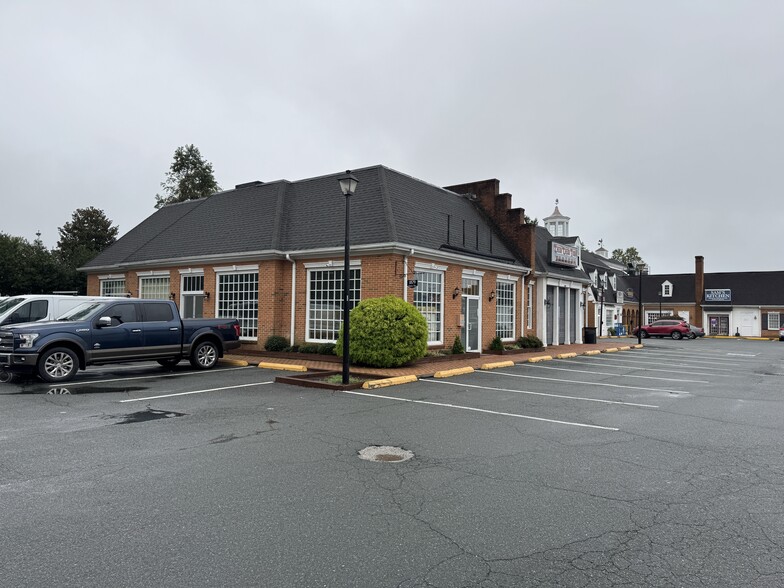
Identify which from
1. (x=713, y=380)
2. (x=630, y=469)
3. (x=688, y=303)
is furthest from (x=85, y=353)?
(x=688, y=303)

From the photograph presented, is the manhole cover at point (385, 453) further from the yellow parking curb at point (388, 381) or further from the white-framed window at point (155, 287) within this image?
the white-framed window at point (155, 287)

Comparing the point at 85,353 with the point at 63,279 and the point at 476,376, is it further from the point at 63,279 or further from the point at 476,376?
the point at 63,279

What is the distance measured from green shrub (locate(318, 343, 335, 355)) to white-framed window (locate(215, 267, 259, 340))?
10.5 feet

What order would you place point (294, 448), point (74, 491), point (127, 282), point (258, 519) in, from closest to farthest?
point (258, 519)
point (74, 491)
point (294, 448)
point (127, 282)

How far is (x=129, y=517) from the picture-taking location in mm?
4398

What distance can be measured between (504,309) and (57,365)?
16.0m

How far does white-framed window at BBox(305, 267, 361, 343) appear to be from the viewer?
57.2 feet

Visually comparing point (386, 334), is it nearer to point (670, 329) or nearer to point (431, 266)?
point (431, 266)

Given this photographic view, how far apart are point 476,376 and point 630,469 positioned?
8.53 meters

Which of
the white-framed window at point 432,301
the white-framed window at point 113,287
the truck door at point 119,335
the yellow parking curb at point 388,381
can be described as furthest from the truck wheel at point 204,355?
the white-framed window at point 113,287

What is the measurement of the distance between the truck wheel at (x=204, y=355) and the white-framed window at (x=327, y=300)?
338 cm

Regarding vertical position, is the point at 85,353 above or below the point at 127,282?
below

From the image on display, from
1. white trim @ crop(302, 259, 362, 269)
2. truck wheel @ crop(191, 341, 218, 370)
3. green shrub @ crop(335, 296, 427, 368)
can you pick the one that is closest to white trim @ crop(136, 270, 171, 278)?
white trim @ crop(302, 259, 362, 269)

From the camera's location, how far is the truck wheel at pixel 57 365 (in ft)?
39.1
